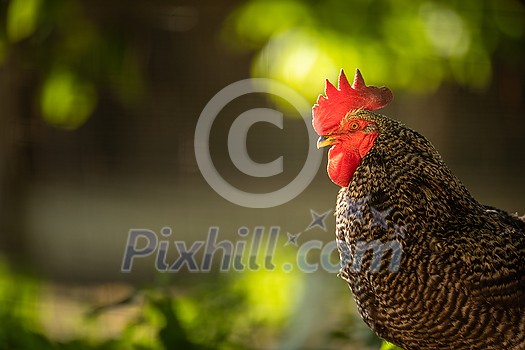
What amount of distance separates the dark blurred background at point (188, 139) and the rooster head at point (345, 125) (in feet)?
3.20

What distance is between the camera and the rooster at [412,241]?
5.37 feet

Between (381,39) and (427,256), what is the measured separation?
1.37 metres

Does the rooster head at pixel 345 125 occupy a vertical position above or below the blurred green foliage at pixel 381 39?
below

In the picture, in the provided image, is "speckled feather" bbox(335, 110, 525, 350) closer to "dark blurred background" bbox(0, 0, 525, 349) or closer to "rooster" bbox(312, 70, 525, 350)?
"rooster" bbox(312, 70, 525, 350)

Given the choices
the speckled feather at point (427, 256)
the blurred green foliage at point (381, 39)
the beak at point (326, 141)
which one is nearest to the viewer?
the speckled feather at point (427, 256)

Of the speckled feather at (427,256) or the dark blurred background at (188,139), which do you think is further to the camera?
the dark blurred background at (188,139)

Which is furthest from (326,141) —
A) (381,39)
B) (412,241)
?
(381,39)

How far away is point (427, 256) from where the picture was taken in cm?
166

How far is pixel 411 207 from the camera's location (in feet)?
5.58

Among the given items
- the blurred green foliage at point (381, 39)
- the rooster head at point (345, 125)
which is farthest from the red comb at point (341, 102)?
the blurred green foliage at point (381, 39)

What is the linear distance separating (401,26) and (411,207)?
1357 mm

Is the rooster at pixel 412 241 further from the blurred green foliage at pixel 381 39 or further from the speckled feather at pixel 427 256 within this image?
the blurred green foliage at pixel 381 39

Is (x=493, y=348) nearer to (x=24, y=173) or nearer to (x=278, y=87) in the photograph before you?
(x=278, y=87)

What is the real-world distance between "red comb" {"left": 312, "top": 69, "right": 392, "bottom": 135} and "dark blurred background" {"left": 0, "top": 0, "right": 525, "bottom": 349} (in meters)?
0.97
